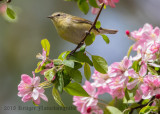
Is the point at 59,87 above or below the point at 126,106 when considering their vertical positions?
above

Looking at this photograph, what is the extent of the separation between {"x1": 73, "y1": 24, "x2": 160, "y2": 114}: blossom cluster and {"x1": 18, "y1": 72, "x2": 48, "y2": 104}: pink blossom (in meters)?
0.41

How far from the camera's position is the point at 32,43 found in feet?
25.8

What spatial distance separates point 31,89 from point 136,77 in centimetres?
69

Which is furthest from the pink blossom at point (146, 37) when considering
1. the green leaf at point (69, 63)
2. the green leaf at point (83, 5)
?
the green leaf at point (69, 63)

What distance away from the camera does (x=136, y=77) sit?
5.90ft

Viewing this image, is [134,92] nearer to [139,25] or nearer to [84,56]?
[84,56]

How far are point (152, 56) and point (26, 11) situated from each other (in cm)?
693

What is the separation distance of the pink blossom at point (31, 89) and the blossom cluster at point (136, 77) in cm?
41

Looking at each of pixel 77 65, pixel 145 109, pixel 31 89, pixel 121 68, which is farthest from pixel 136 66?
pixel 31 89

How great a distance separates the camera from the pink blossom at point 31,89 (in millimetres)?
1774

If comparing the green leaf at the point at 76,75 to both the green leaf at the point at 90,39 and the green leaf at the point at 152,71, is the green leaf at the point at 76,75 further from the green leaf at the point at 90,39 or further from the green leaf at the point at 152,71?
the green leaf at the point at 152,71

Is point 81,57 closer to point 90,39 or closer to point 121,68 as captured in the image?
point 90,39

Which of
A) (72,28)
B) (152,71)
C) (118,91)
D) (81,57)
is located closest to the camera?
(81,57)

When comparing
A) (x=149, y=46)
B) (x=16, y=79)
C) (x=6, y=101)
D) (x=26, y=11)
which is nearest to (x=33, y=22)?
(x=26, y=11)
